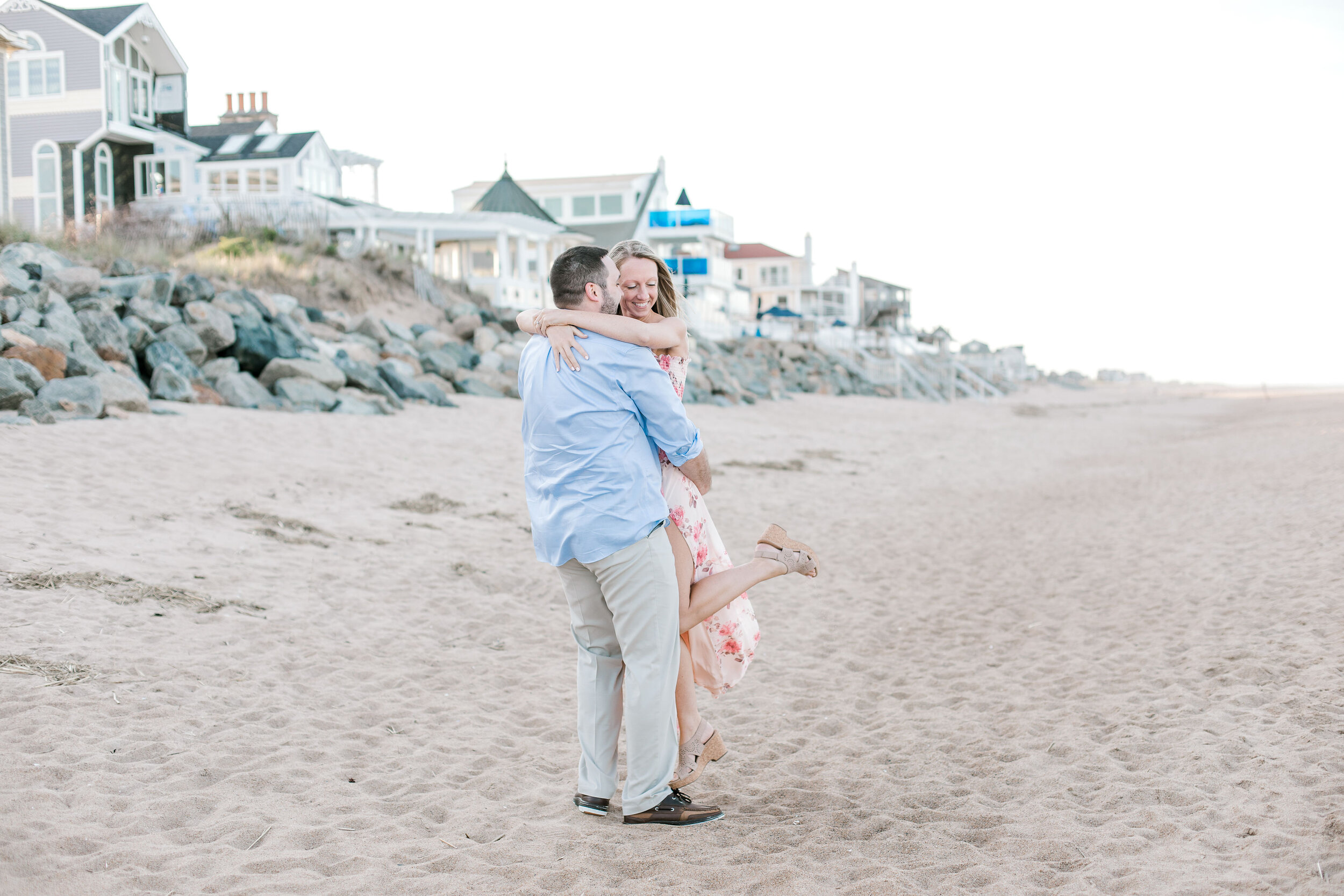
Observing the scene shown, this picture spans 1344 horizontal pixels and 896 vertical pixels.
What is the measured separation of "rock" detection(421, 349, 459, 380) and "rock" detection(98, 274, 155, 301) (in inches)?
194

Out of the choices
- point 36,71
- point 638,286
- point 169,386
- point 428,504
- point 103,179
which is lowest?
point 428,504

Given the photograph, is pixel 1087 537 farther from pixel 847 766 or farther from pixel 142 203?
pixel 142 203

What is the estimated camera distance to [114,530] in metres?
7.24

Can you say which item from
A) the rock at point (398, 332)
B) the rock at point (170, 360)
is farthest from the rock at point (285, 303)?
the rock at point (170, 360)

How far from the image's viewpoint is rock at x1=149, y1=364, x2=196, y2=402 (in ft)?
40.0

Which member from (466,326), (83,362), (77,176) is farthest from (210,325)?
(77,176)

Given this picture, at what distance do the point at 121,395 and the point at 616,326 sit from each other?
9932 mm

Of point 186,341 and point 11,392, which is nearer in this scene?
point 11,392

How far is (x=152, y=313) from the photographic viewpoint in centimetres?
1340

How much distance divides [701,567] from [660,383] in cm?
76

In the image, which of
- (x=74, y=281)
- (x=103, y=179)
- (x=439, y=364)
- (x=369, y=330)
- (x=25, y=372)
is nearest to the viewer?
(x=25, y=372)

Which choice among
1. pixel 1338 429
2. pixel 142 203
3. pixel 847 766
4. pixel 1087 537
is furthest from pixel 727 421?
pixel 142 203

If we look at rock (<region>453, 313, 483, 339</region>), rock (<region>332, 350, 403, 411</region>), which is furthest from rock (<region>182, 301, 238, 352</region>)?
rock (<region>453, 313, 483, 339</region>)

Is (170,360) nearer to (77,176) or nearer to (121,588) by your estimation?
(121,588)
